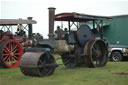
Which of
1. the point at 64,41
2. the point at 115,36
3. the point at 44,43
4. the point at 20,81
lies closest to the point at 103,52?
the point at 64,41

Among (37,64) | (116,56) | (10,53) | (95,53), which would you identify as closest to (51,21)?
(37,64)

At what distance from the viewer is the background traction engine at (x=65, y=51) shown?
6.10m

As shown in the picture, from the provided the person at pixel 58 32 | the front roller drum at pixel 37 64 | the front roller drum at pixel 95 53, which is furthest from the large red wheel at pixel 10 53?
the front roller drum at pixel 95 53

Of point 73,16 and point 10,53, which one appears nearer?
point 73,16

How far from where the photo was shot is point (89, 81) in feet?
18.0

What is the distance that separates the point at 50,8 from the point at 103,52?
110 inches

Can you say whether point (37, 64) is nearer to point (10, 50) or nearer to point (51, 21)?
point (51, 21)

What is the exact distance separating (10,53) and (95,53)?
10.3ft

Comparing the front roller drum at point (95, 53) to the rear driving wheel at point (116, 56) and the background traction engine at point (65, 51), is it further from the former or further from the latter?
the rear driving wheel at point (116, 56)

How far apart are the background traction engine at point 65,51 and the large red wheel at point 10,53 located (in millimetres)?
1676

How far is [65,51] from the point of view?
7.79 m

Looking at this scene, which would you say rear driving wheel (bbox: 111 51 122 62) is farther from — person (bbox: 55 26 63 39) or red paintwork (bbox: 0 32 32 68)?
red paintwork (bbox: 0 32 32 68)

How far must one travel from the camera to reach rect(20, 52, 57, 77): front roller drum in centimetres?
598

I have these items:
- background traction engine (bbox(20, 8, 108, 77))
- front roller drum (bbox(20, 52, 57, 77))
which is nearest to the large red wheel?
background traction engine (bbox(20, 8, 108, 77))
